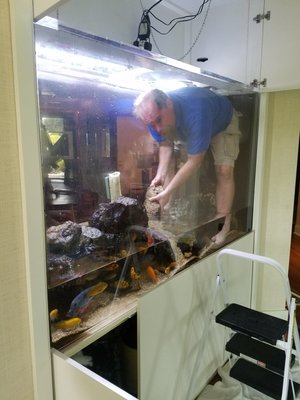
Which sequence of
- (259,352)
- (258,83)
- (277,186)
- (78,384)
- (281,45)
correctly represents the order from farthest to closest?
1. (277,186)
2. (258,83)
3. (281,45)
4. (259,352)
5. (78,384)

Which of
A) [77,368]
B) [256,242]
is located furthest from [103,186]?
[256,242]

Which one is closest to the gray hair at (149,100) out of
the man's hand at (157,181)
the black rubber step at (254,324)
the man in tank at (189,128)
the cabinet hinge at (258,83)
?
the man in tank at (189,128)

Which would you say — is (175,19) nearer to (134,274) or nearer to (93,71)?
(93,71)

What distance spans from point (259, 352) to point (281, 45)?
65.6 inches

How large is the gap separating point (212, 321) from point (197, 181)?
0.82 m

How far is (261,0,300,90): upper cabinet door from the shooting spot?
1.66 meters

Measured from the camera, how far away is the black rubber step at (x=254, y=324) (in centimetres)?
122

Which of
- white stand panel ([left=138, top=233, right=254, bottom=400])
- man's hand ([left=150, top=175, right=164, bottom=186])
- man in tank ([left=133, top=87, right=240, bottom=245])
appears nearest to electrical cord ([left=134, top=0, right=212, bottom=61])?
man in tank ([left=133, top=87, right=240, bottom=245])

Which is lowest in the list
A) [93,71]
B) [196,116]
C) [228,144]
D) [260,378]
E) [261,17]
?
[260,378]

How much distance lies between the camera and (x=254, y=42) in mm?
1817

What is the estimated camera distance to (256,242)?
2.16 m

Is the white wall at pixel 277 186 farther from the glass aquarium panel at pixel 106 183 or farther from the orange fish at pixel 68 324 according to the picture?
the orange fish at pixel 68 324

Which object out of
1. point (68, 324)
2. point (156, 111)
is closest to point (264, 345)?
point (68, 324)

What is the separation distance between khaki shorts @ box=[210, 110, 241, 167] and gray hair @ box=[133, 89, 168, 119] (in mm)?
444
